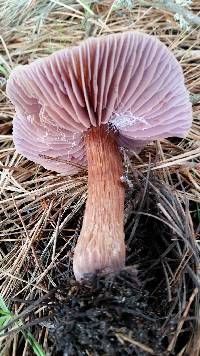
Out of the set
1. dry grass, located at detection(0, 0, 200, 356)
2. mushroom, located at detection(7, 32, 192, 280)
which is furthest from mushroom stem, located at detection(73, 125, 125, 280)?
dry grass, located at detection(0, 0, 200, 356)

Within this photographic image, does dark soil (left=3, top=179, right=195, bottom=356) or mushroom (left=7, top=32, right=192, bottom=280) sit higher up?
mushroom (left=7, top=32, right=192, bottom=280)

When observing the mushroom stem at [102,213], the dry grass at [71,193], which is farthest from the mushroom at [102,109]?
the dry grass at [71,193]

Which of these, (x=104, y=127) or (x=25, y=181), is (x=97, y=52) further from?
(x=25, y=181)

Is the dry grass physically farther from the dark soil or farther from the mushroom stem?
the mushroom stem

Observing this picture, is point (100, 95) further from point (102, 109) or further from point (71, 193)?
point (71, 193)

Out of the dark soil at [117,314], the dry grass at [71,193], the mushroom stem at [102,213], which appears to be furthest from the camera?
the dry grass at [71,193]

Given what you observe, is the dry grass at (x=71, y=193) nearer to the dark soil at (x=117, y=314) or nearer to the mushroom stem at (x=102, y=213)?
the dark soil at (x=117, y=314)
